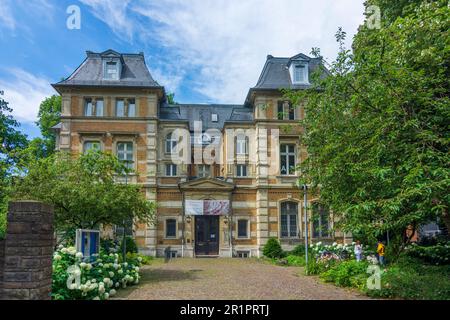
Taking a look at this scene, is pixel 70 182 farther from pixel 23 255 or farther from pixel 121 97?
pixel 121 97

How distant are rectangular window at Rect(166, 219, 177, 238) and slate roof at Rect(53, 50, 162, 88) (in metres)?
9.04

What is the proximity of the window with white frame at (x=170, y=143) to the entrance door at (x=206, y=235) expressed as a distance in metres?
5.03

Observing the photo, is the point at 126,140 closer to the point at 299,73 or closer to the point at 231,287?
the point at 299,73

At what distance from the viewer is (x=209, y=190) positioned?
2861 centimetres

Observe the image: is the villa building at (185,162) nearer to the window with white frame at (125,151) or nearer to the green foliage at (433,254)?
the window with white frame at (125,151)

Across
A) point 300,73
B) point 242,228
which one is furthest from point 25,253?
point 300,73

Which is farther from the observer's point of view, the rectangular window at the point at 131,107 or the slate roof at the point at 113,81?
the rectangular window at the point at 131,107

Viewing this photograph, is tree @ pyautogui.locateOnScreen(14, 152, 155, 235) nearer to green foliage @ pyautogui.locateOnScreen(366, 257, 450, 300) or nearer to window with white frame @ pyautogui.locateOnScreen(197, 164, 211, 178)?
green foliage @ pyautogui.locateOnScreen(366, 257, 450, 300)

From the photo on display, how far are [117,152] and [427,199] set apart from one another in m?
21.9

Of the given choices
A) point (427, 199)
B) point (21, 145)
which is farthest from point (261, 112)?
point (21, 145)

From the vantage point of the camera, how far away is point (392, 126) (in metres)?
11.8

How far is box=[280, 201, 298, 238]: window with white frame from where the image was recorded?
28562 millimetres

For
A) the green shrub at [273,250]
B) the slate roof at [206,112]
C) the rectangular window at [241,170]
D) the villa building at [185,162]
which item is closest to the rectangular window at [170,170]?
the villa building at [185,162]

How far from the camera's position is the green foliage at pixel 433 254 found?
65.7 ft
